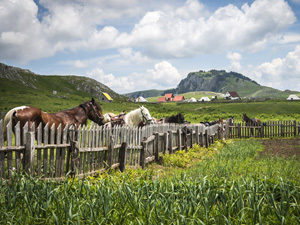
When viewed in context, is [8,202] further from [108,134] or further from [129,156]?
[129,156]

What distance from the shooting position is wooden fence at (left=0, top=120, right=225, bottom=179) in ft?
19.1

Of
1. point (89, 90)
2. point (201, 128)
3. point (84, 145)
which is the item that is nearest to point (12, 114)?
point (84, 145)

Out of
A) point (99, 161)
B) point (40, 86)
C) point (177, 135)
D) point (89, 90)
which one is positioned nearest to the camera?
point (99, 161)

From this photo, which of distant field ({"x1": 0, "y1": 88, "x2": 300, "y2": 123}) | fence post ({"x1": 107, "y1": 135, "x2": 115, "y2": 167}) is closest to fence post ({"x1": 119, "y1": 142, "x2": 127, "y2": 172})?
fence post ({"x1": 107, "y1": 135, "x2": 115, "y2": 167})

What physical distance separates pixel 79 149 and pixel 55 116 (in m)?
3.04

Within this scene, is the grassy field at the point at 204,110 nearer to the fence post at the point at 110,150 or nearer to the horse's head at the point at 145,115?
the horse's head at the point at 145,115

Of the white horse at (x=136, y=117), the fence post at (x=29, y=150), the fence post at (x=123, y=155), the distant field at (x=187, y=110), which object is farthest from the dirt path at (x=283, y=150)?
the distant field at (x=187, y=110)

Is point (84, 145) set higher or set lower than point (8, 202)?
higher

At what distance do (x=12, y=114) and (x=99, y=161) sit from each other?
346cm

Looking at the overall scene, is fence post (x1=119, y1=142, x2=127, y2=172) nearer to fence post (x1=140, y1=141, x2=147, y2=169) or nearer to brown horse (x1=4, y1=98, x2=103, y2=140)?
fence post (x1=140, y1=141, x2=147, y2=169)

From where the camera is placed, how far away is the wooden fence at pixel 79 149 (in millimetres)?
5816

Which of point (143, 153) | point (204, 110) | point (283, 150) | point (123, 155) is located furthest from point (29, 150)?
point (204, 110)

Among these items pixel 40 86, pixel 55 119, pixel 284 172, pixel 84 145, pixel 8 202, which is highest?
pixel 40 86

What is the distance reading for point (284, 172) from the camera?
782cm
